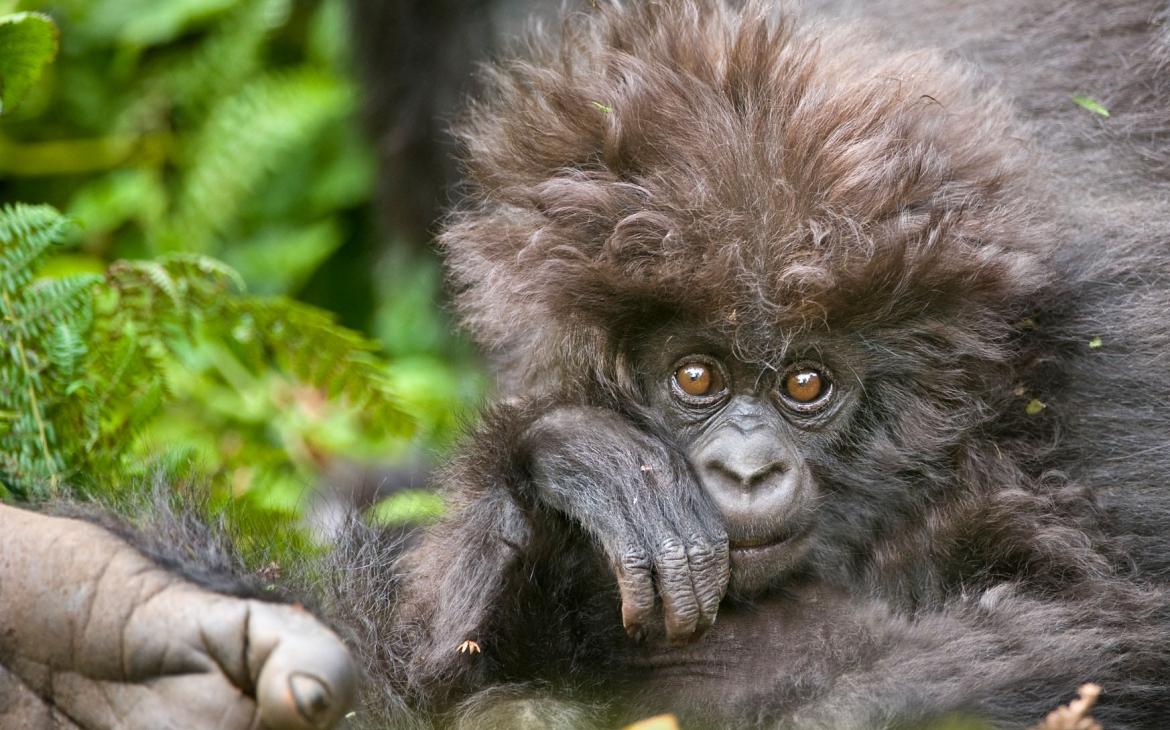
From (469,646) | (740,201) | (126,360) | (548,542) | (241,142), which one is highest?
(740,201)

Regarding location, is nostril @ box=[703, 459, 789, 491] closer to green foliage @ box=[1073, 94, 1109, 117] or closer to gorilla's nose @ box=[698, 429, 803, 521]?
gorilla's nose @ box=[698, 429, 803, 521]

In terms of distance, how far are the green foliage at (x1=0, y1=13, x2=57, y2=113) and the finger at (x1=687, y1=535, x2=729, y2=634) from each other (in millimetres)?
1907

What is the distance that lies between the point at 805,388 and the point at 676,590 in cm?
54

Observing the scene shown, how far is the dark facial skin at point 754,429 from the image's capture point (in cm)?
285

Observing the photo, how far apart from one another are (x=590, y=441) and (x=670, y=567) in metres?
0.33

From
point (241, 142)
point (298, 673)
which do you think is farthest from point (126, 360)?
point (241, 142)

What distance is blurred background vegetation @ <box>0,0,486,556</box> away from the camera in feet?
11.1

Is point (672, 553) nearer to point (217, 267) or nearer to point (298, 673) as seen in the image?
point (298, 673)

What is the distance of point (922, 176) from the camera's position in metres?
2.95

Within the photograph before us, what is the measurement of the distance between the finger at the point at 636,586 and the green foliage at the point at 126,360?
1.09 meters

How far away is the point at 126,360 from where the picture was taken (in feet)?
11.7

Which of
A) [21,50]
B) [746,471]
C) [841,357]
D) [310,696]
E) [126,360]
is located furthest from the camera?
[126,360]

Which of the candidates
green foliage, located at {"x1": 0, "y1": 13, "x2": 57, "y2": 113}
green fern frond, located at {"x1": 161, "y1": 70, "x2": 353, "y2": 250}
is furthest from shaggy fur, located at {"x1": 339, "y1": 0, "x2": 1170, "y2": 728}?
green fern frond, located at {"x1": 161, "y1": 70, "x2": 353, "y2": 250}

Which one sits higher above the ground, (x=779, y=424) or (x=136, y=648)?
(x=779, y=424)
